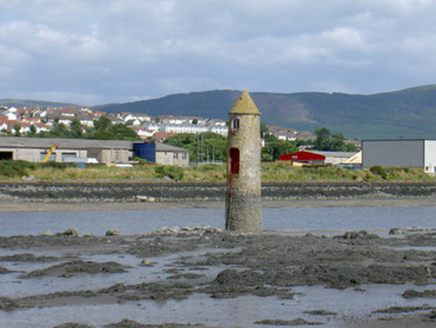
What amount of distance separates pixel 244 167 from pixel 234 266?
6753 mm

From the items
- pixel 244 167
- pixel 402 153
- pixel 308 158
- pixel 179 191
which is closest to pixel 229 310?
pixel 244 167

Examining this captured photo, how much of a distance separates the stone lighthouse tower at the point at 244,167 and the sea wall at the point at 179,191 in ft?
85.5

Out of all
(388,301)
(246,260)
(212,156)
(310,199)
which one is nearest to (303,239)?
(246,260)

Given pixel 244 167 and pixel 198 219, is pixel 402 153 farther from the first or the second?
pixel 244 167

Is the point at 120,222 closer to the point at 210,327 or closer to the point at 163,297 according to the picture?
the point at 163,297

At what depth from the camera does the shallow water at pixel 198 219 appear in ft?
105

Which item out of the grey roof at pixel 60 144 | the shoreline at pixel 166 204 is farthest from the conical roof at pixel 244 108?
the grey roof at pixel 60 144

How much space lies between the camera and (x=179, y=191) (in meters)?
54.0

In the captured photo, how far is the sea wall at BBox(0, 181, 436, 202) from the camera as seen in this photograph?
163 ft

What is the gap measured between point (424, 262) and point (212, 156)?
300 feet

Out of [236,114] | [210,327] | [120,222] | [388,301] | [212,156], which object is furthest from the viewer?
[212,156]

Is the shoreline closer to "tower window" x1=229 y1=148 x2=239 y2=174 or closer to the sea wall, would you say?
the sea wall

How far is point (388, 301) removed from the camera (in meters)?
13.9

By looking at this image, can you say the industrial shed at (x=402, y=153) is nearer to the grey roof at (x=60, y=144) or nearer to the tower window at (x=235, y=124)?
the grey roof at (x=60, y=144)
